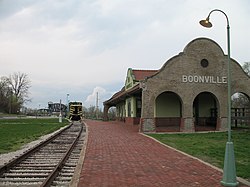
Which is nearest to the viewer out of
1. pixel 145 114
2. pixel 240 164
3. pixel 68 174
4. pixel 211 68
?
pixel 68 174

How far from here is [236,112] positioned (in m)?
26.8

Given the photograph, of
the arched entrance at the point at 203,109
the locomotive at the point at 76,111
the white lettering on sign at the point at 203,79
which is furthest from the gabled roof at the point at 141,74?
the locomotive at the point at 76,111

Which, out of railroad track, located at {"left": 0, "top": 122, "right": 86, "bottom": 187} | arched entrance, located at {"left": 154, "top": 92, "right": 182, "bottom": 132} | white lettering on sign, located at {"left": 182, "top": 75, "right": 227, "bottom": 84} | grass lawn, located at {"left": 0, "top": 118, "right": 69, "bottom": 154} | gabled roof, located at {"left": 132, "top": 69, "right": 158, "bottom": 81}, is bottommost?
railroad track, located at {"left": 0, "top": 122, "right": 86, "bottom": 187}

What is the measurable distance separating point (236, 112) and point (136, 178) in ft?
69.0

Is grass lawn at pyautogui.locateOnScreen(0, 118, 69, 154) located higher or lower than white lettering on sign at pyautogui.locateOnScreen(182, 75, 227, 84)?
lower

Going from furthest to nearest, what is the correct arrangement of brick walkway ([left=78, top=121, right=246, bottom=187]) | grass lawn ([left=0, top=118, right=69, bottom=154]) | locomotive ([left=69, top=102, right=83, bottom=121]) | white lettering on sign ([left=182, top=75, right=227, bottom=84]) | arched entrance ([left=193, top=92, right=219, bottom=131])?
locomotive ([left=69, top=102, right=83, bottom=121]) → arched entrance ([left=193, top=92, right=219, bottom=131]) → white lettering on sign ([left=182, top=75, right=227, bottom=84]) → grass lawn ([left=0, top=118, right=69, bottom=154]) → brick walkway ([left=78, top=121, right=246, bottom=187])

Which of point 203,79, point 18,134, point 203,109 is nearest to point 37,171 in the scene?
point 18,134

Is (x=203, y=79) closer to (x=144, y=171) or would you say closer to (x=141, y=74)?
(x=141, y=74)

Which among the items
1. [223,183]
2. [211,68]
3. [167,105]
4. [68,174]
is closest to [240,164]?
[223,183]

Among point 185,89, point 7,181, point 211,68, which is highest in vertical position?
point 211,68

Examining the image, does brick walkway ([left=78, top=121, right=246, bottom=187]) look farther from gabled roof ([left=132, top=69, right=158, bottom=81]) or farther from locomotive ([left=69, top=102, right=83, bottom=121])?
locomotive ([left=69, top=102, right=83, bottom=121])

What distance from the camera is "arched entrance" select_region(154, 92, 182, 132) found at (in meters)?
27.0

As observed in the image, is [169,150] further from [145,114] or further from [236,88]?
[236,88]

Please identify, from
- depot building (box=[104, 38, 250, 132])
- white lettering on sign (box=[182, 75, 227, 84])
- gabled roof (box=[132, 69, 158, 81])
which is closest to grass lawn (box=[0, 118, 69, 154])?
depot building (box=[104, 38, 250, 132])
